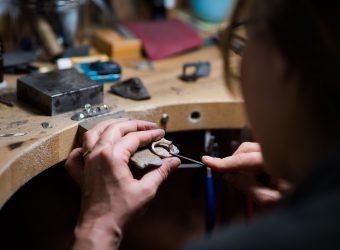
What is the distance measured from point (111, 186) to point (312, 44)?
15.5 inches

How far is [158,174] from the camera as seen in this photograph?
86 centimetres

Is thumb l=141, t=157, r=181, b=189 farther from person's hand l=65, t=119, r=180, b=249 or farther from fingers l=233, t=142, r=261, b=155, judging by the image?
fingers l=233, t=142, r=261, b=155

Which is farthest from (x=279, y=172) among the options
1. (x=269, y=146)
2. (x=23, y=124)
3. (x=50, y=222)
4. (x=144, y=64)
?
(x=50, y=222)

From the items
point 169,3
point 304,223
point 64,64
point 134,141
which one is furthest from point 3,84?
point 304,223

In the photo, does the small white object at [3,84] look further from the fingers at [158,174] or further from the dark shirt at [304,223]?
the dark shirt at [304,223]

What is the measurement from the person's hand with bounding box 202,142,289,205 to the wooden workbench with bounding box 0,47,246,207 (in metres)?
0.12

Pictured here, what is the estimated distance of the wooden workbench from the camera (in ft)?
2.85

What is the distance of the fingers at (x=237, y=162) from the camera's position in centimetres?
91

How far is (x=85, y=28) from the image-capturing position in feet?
4.98

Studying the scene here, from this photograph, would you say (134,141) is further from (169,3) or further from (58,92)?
(169,3)

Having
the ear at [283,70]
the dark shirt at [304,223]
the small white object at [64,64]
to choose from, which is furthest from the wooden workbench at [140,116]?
the dark shirt at [304,223]

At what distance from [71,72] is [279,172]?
0.58 meters

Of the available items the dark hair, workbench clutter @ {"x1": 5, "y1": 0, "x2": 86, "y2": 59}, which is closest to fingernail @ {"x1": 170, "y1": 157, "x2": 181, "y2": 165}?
the dark hair

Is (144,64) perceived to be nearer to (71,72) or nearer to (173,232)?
(71,72)
